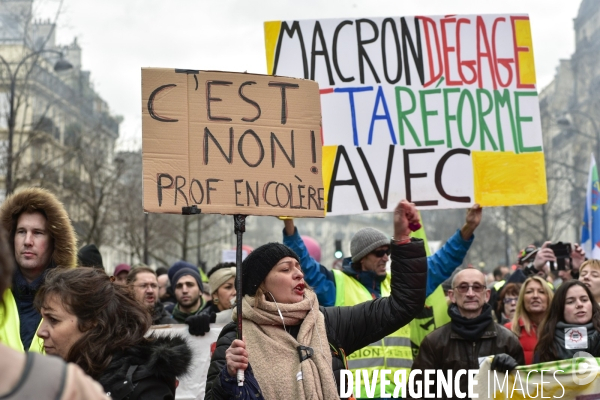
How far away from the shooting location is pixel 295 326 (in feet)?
13.4

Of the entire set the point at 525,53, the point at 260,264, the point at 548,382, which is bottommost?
the point at 548,382

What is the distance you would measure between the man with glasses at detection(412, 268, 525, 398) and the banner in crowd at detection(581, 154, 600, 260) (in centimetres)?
398

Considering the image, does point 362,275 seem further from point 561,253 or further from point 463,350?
point 561,253

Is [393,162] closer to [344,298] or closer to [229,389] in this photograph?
[344,298]

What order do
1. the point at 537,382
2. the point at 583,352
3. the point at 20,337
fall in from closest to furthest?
the point at 20,337, the point at 537,382, the point at 583,352

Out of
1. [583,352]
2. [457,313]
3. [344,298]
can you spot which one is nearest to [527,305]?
[457,313]

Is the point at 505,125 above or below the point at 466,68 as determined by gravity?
below

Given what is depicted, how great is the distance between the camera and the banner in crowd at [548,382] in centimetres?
529

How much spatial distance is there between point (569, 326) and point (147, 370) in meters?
3.36

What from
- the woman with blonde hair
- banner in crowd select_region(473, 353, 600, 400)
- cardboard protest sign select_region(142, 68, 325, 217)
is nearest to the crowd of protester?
banner in crowd select_region(473, 353, 600, 400)

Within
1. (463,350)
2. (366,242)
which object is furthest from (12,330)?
(463,350)

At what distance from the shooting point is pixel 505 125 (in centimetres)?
641

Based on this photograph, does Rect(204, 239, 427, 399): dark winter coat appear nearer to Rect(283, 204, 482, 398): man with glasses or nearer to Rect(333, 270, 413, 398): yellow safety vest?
Rect(283, 204, 482, 398): man with glasses

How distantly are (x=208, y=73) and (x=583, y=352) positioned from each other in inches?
121
